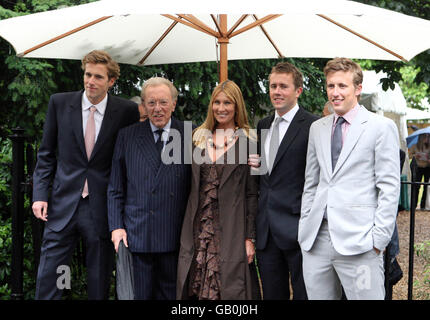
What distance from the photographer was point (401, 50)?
4.81m

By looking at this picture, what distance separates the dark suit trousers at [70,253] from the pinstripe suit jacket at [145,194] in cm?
24

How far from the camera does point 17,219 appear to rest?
4727 millimetres

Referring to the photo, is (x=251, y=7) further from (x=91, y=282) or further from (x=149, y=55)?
(x=149, y=55)

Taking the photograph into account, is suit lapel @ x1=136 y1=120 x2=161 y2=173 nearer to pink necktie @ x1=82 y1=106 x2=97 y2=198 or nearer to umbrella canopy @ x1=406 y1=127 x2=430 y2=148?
pink necktie @ x1=82 y1=106 x2=97 y2=198

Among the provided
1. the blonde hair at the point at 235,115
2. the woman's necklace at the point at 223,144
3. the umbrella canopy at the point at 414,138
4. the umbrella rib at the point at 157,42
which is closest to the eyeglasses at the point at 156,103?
the blonde hair at the point at 235,115

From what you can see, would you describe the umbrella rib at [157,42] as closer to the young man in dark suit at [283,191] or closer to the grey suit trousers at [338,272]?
the young man in dark suit at [283,191]

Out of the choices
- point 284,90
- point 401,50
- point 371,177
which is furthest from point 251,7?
point 401,50

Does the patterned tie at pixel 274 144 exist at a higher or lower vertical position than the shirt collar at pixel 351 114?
lower

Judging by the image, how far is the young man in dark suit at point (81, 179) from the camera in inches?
162

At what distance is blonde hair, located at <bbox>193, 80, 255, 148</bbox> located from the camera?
12.8 feet

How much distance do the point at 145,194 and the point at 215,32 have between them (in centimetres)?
177

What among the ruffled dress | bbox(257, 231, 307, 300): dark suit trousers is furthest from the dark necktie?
bbox(257, 231, 307, 300): dark suit trousers

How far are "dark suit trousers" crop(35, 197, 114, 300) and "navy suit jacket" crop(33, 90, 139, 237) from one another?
2.1 inches

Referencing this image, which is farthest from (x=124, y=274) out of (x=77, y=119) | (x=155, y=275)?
(x=77, y=119)
